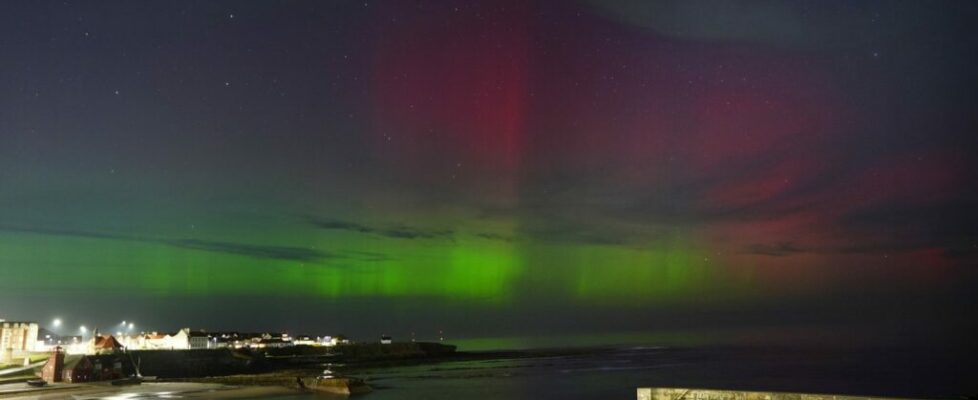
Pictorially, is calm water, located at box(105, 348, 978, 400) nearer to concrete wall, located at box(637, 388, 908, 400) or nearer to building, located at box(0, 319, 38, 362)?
concrete wall, located at box(637, 388, 908, 400)

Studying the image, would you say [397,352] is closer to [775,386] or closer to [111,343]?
[111,343]

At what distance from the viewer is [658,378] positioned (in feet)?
262

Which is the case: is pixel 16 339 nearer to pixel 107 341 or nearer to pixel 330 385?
pixel 107 341

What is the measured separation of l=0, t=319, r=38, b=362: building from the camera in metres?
79.9

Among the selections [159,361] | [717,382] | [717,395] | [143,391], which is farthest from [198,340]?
[717,395]

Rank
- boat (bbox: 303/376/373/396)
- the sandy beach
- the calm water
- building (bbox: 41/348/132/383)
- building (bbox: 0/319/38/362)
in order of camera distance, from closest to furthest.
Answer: the sandy beach
boat (bbox: 303/376/373/396)
building (bbox: 41/348/132/383)
the calm water
building (bbox: 0/319/38/362)

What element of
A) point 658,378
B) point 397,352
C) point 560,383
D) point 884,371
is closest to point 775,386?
point 658,378

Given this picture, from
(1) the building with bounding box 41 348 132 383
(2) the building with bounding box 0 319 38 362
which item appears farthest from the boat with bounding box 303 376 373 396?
(2) the building with bounding box 0 319 38 362

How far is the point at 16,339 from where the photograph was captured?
84.9 meters

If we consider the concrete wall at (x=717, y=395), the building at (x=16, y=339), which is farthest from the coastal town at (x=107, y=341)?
the concrete wall at (x=717, y=395)

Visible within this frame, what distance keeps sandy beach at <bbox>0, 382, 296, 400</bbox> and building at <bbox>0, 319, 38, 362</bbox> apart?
3901 centimetres

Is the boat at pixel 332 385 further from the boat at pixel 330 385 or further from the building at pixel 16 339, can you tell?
the building at pixel 16 339

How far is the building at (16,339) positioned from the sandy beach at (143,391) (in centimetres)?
3901

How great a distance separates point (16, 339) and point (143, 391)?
53543 millimetres
